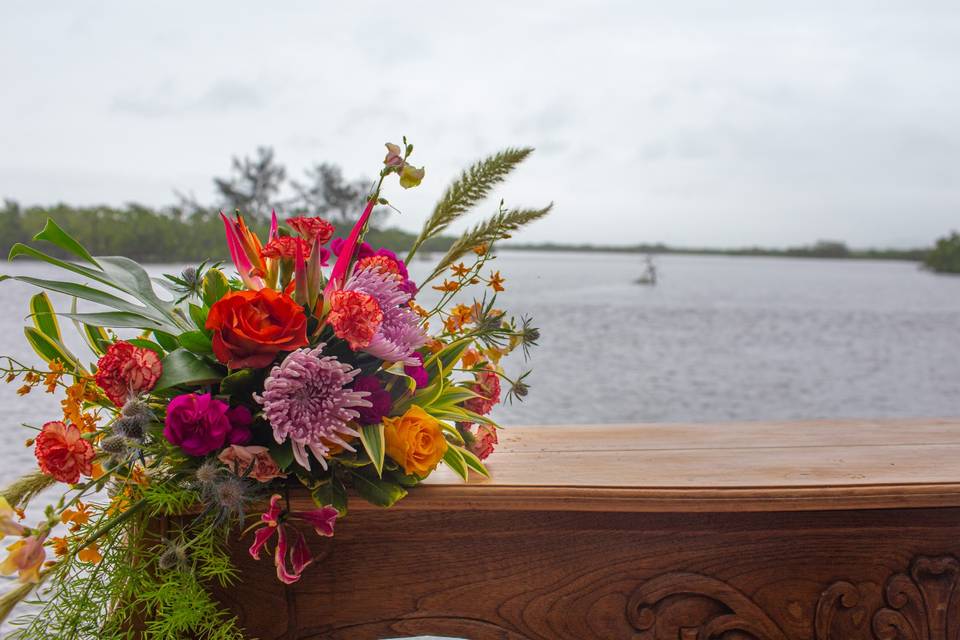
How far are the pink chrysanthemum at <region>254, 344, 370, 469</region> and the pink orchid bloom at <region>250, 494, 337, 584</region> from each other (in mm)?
71

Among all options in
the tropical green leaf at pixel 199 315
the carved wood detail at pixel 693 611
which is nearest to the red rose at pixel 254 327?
the tropical green leaf at pixel 199 315

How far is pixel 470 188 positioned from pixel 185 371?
0.50 m

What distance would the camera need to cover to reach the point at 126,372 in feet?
3.37

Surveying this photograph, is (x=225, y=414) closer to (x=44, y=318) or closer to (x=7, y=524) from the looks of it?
(x=7, y=524)

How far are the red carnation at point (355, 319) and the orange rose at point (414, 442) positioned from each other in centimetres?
13

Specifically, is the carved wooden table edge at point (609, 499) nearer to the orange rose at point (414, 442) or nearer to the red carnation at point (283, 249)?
the orange rose at point (414, 442)

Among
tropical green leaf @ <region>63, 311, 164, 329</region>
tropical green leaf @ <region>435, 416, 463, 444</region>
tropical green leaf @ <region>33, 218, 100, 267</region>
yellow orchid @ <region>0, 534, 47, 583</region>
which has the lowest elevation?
yellow orchid @ <region>0, 534, 47, 583</region>

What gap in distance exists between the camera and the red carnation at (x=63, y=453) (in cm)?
→ 103

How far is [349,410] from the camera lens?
104 cm

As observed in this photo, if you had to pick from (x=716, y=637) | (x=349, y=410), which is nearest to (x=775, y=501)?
(x=716, y=637)

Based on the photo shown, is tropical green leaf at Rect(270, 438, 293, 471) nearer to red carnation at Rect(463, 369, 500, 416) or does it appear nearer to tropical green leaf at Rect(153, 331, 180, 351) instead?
tropical green leaf at Rect(153, 331, 180, 351)

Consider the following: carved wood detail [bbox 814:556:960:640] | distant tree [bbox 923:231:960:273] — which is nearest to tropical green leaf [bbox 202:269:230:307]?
carved wood detail [bbox 814:556:960:640]

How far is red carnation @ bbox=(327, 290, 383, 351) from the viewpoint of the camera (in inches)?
40.8

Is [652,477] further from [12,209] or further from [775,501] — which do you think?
[12,209]
